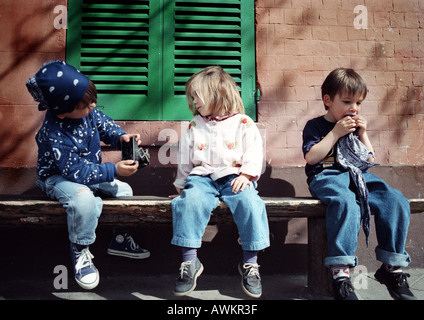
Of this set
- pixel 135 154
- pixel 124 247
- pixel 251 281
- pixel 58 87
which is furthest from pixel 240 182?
pixel 58 87

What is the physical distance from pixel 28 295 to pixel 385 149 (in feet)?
10.4

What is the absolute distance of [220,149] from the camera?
264cm

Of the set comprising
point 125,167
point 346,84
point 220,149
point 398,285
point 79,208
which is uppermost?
point 346,84

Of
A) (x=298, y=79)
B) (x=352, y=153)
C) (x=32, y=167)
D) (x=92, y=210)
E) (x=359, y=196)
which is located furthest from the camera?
(x=298, y=79)

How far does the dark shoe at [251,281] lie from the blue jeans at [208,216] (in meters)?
0.13

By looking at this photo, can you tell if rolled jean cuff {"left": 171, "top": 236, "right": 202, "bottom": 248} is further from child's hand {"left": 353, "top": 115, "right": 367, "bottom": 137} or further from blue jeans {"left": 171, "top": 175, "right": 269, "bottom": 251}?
child's hand {"left": 353, "top": 115, "right": 367, "bottom": 137}

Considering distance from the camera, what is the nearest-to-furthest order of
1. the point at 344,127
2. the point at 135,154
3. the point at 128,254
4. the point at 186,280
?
the point at 186,280
the point at 135,154
the point at 344,127
the point at 128,254

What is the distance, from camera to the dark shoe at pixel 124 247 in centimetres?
291

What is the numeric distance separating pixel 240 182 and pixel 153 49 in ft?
4.99

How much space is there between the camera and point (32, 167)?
311 centimetres

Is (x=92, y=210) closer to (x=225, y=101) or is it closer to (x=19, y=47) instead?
(x=225, y=101)

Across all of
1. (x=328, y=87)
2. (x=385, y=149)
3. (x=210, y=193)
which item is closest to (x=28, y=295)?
(x=210, y=193)

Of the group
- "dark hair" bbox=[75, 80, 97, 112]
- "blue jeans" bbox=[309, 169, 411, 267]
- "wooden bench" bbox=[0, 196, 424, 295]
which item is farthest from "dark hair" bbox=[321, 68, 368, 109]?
"dark hair" bbox=[75, 80, 97, 112]

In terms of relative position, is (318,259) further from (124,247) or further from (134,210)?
(124,247)
